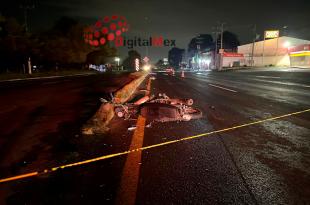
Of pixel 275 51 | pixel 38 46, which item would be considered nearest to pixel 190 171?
pixel 38 46

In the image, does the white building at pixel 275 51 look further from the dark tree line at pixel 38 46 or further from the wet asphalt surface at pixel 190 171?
the wet asphalt surface at pixel 190 171

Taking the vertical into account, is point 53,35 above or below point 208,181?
above

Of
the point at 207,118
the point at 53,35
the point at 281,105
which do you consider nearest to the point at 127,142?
the point at 207,118

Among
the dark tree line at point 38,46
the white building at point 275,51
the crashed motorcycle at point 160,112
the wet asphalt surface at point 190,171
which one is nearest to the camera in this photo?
the wet asphalt surface at point 190,171

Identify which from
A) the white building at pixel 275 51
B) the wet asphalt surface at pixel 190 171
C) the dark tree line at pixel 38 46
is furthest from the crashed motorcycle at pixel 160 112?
the white building at pixel 275 51

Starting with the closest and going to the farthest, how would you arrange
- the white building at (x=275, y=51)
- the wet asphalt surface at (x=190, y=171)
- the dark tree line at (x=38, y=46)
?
the wet asphalt surface at (x=190, y=171), the dark tree line at (x=38, y=46), the white building at (x=275, y=51)

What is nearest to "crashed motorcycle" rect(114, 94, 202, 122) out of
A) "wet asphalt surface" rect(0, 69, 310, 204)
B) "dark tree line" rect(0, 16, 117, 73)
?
"wet asphalt surface" rect(0, 69, 310, 204)

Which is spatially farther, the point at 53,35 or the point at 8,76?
the point at 53,35

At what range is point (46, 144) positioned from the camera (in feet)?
15.5

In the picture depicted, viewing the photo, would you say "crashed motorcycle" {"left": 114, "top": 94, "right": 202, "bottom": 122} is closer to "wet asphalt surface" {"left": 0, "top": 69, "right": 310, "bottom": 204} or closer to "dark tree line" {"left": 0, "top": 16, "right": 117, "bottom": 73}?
"wet asphalt surface" {"left": 0, "top": 69, "right": 310, "bottom": 204}

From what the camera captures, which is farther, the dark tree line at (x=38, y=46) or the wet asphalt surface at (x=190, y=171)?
the dark tree line at (x=38, y=46)

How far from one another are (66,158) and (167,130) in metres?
2.30

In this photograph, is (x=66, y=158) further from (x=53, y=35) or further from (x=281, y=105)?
(x=53, y=35)

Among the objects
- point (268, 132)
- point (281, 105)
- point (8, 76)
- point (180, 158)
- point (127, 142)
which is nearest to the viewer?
point (180, 158)
